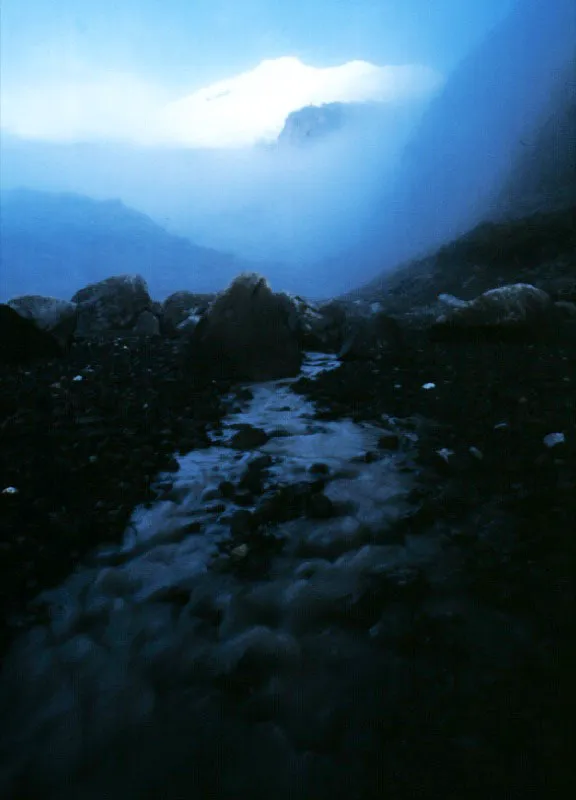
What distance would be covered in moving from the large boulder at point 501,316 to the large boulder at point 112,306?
10.7 metres

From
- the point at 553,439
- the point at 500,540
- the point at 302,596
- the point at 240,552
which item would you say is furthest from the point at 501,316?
the point at 302,596

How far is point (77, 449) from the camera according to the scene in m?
5.77

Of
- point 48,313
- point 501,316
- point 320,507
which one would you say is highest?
point 48,313

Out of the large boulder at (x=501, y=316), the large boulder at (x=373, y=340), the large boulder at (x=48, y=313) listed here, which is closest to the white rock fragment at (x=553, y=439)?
the large boulder at (x=373, y=340)

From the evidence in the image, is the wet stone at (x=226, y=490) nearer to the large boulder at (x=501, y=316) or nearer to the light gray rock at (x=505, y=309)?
the large boulder at (x=501, y=316)

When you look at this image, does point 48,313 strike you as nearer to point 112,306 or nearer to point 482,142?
point 112,306

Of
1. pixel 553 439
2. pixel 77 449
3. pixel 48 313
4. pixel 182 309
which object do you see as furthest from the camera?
pixel 182 309

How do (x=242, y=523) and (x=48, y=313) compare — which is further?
(x=48, y=313)

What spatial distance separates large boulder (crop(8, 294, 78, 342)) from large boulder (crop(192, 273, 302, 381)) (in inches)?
136

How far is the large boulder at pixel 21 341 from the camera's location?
34.9 ft

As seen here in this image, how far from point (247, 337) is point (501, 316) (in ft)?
19.4

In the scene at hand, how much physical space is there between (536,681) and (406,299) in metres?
29.5

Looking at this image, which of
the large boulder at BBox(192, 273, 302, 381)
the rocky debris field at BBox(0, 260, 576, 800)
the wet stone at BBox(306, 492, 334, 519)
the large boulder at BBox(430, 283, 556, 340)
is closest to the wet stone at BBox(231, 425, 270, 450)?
the rocky debris field at BBox(0, 260, 576, 800)

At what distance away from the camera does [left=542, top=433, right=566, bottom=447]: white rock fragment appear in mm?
5230
